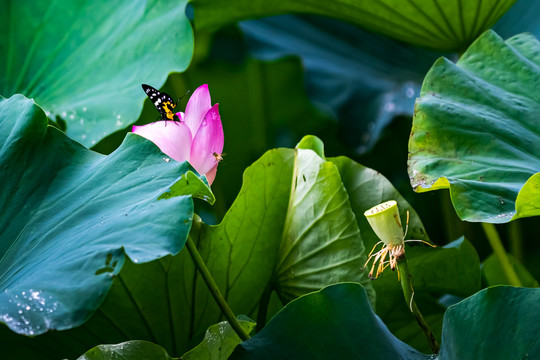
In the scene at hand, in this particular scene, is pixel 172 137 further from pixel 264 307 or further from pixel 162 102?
pixel 264 307

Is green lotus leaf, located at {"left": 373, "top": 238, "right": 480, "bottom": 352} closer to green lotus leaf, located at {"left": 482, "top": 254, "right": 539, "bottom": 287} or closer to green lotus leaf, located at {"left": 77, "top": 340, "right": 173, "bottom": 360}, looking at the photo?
green lotus leaf, located at {"left": 482, "top": 254, "right": 539, "bottom": 287}

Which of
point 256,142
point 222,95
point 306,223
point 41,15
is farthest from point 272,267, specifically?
point 222,95

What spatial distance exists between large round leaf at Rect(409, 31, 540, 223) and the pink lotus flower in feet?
0.73

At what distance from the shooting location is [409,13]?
106 centimetres

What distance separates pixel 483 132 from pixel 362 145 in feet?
2.44

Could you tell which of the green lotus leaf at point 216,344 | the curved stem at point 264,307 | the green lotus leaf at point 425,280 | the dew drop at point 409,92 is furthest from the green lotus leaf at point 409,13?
the green lotus leaf at point 216,344

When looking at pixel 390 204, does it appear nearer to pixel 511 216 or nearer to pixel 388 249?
pixel 388 249

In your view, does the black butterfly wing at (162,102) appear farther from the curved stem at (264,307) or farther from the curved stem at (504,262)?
the curved stem at (504,262)

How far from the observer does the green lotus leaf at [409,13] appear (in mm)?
1029

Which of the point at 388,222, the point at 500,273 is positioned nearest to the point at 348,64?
the point at 500,273

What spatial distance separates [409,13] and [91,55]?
51 centimetres

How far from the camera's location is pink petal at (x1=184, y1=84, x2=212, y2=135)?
0.67 meters

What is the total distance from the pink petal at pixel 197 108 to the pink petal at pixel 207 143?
12 mm

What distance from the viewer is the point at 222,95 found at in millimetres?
2082
